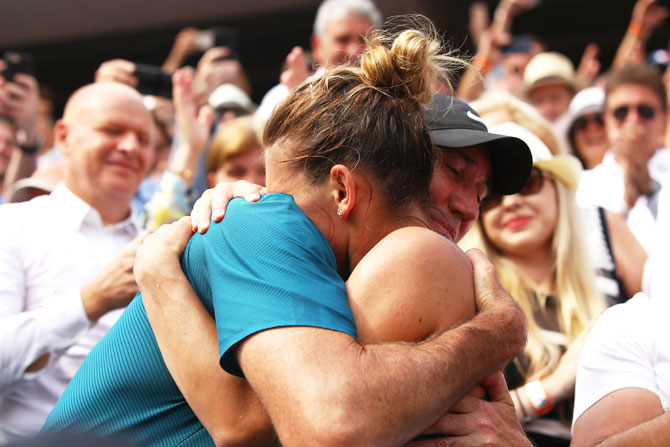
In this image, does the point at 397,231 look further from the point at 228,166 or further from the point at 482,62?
the point at 482,62

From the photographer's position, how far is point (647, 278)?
2.34 metres

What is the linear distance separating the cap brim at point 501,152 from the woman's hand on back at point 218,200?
0.58m

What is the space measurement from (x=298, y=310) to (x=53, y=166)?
3158 millimetres

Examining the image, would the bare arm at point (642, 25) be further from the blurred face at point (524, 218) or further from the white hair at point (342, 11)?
A: the blurred face at point (524, 218)

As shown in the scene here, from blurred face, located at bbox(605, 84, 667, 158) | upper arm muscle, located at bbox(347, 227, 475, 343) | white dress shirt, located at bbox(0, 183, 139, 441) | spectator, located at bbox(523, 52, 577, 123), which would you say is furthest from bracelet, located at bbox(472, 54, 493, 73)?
upper arm muscle, located at bbox(347, 227, 475, 343)

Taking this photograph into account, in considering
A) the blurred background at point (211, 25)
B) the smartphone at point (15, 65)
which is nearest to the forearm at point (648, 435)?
the smartphone at point (15, 65)

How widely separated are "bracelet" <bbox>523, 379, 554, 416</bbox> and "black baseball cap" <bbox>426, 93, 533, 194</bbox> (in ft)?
2.62

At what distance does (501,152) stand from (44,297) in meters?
1.90

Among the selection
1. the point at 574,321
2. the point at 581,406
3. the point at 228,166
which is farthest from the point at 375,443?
the point at 228,166

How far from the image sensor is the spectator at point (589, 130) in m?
4.78

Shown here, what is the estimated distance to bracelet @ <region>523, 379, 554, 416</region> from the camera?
257 centimetres

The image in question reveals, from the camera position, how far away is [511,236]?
3.04 m

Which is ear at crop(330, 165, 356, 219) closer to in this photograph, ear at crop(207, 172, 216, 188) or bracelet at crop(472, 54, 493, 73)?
ear at crop(207, 172, 216, 188)

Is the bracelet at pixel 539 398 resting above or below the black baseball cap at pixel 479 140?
below
